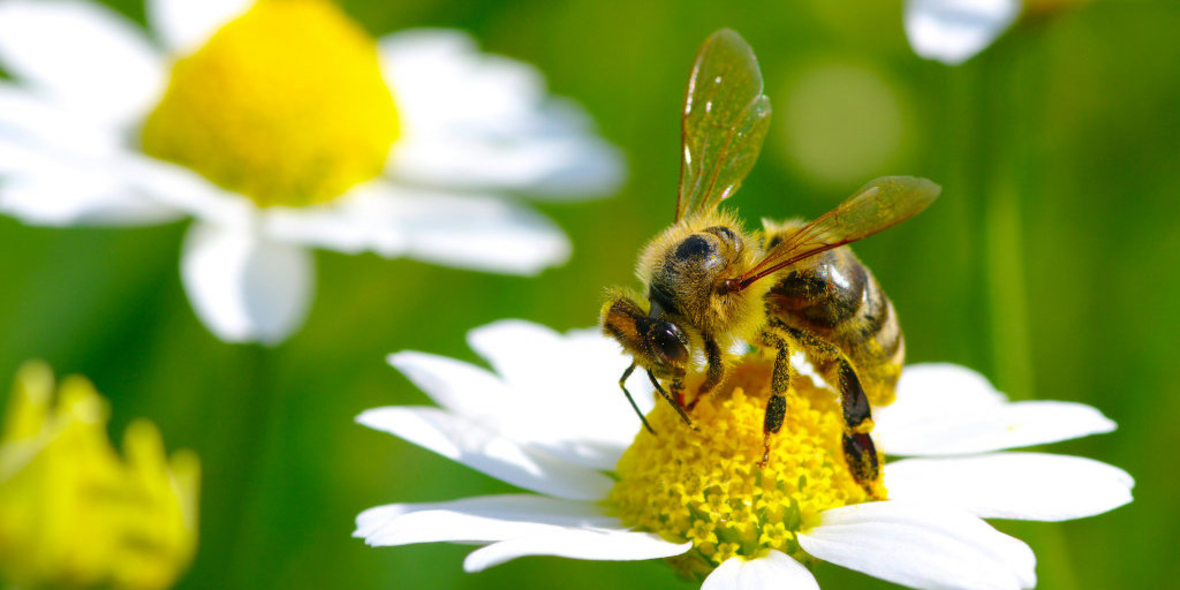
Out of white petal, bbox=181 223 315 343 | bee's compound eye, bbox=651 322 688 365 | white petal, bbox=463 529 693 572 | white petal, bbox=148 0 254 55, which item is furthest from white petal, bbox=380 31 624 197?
white petal, bbox=463 529 693 572

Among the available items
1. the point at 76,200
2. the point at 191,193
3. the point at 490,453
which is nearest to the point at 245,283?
the point at 191,193

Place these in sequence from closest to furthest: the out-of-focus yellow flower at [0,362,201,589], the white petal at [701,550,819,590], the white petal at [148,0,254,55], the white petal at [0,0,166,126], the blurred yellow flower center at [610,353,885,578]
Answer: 1. the white petal at [701,550,819,590]
2. the blurred yellow flower center at [610,353,885,578]
3. the out-of-focus yellow flower at [0,362,201,589]
4. the white petal at [0,0,166,126]
5. the white petal at [148,0,254,55]

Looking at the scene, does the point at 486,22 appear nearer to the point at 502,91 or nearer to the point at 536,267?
the point at 502,91

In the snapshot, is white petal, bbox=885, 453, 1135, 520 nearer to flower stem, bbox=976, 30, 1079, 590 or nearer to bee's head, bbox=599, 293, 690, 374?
bee's head, bbox=599, 293, 690, 374

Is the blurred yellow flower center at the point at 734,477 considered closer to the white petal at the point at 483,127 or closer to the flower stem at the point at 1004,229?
the flower stem at the point at 1004,229

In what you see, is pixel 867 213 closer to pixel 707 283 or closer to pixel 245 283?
pixel 707 283

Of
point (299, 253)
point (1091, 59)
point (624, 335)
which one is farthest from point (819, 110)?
point (624, 335)
